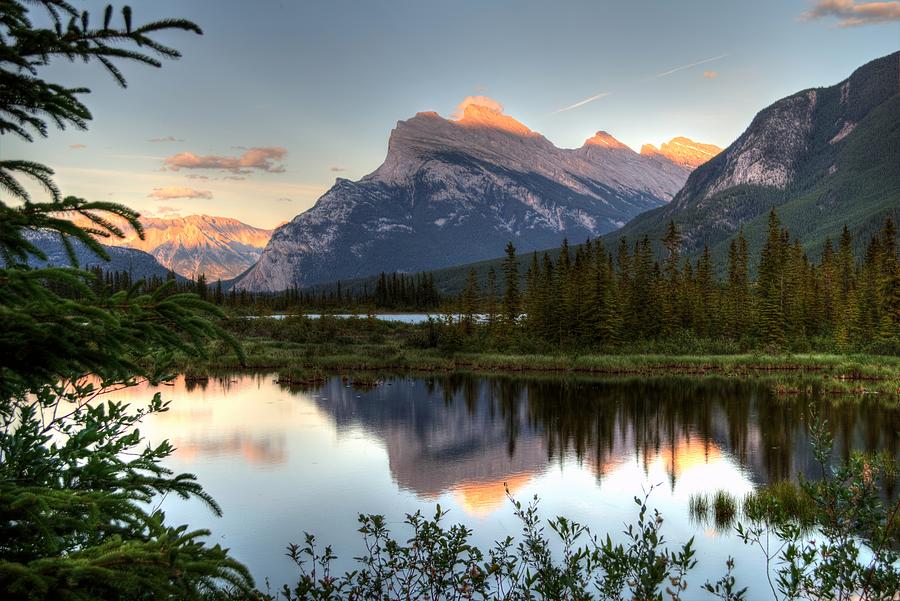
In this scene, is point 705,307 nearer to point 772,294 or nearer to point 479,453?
point 772,294

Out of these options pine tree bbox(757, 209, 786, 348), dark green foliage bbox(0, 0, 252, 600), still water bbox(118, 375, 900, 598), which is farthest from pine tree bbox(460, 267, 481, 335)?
dark green foliage bbox(0, 0, 252, 600)

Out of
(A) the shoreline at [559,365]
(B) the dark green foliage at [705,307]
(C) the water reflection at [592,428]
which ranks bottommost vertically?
(C) the water reflection at [592,428]

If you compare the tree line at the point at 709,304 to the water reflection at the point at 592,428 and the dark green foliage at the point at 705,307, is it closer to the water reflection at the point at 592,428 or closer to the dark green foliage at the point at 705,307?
the dark green foliage at the point at 705,307

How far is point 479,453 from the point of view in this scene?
3572 cm

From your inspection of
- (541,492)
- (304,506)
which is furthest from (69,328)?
(541,492)

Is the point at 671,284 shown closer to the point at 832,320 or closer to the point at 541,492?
the point at 832,320

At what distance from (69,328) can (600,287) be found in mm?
81025

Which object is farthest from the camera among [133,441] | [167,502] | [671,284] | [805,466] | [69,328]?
[671,284]

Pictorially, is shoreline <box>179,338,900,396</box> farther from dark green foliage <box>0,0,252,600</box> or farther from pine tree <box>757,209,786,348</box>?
dark green foliage <box>0,0,252,600</box>

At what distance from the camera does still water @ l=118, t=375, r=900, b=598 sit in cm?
2353

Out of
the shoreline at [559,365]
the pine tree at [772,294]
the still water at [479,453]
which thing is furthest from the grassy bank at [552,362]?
the still water at [479,453]

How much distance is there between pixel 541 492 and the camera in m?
27.5

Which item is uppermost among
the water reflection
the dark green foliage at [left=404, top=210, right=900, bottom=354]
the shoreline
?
the dark green foliage at [left=404, top=210, right=900, bottom=354]

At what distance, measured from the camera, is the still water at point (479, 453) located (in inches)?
926
